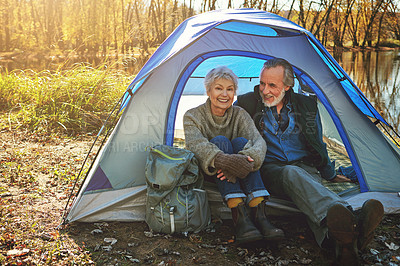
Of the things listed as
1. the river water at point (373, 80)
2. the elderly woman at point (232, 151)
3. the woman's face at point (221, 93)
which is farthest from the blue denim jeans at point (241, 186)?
the river water at point (373, 80)

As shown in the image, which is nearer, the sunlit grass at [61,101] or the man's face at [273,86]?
the man's face at [273,86]

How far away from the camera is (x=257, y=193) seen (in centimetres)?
228

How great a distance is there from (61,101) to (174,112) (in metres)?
2.93

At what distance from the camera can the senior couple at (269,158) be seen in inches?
79.4

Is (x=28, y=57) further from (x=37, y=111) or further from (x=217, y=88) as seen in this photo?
(x=217, y=88)

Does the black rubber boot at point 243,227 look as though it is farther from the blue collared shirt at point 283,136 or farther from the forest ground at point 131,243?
the blue collared shirt at point 283,136

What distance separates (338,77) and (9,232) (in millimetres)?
2917

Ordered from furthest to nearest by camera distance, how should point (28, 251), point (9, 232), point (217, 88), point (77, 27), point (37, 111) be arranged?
point (77, 27)
point (37, 111)
point (217, 88)
point (9, 232)
point (28, 251)

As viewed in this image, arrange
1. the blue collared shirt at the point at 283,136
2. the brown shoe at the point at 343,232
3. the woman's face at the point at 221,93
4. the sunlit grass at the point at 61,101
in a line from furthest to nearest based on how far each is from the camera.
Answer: the sunlit grass at the point at 61,101 < the blue collared shirt at the point at 283,136 < the woman's face at the point at 221,93 < the brown shoe at the point at 343,232

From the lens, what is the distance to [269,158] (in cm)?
275

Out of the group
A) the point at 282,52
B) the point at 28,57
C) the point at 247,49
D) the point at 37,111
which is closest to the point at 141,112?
the point at 247,49

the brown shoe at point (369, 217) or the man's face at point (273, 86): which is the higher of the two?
the man's face at point (273, 86)

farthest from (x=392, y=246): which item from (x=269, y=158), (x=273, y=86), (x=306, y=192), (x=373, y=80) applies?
(x=373, y=80)

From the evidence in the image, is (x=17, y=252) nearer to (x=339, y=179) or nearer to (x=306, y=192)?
(x=306, y=192)
